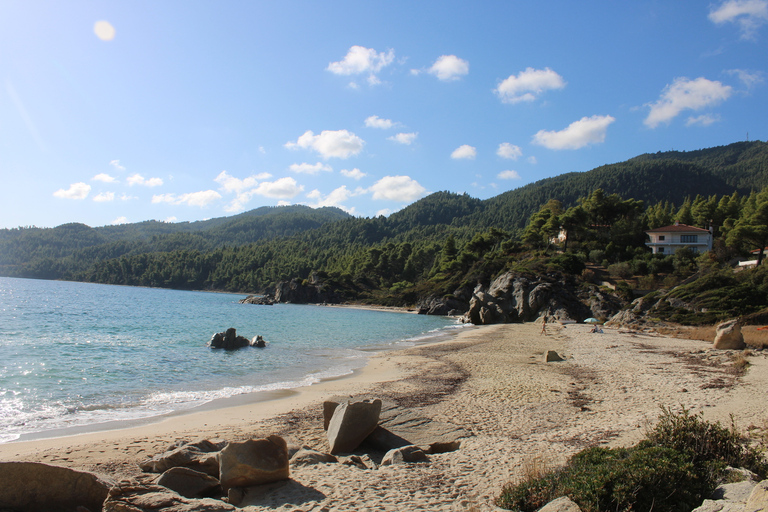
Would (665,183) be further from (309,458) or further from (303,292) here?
(309,458)

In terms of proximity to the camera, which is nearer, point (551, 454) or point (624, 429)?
point (551, 454)

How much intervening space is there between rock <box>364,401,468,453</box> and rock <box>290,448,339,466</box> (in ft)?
4.03

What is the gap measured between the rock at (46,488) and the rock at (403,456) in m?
4.58

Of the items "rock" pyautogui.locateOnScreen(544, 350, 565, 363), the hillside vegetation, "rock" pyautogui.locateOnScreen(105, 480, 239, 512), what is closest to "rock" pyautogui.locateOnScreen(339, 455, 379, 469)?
"rock" pyautogui.locateOnScreen(105, 480, 239, 512)

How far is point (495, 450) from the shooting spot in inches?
336

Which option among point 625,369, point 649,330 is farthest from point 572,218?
point 625,369

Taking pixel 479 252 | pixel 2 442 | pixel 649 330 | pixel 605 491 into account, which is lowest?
pixel 649 330

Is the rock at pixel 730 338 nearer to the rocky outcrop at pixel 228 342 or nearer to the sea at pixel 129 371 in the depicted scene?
the sea at pixel 129 371

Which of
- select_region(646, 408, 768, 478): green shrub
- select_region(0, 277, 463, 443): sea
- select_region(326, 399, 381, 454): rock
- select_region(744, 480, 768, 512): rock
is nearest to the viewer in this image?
select_region(744, 480, 768, 512): rock

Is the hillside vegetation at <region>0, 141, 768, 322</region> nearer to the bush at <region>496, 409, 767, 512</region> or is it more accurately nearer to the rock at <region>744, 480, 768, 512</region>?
the bush at <region>496, 409, 767, 512</region>

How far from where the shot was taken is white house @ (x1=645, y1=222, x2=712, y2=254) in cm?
7269

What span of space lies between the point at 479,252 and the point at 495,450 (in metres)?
96.3

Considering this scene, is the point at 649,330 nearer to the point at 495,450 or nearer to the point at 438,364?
the point at 438,364

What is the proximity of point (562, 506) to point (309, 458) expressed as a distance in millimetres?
4823
